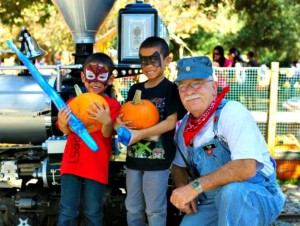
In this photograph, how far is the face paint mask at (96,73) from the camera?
3.80 m

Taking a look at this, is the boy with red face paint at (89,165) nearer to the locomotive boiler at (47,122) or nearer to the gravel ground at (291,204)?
the locomotive boiler at (47,122)

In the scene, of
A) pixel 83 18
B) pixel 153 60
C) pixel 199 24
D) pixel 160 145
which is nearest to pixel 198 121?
pixel 160 145

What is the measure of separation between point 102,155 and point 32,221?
3.68 ft

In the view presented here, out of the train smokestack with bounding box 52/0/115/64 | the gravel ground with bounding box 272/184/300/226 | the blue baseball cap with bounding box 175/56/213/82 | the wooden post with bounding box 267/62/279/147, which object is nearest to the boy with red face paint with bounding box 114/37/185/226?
the blue baseball cap with bounding box 175/56/213/82

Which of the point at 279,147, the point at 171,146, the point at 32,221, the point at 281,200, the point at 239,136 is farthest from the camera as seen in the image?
the point at 279,147

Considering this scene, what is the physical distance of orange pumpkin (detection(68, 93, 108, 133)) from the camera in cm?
363

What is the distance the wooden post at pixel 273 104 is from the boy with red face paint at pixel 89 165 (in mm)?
5391

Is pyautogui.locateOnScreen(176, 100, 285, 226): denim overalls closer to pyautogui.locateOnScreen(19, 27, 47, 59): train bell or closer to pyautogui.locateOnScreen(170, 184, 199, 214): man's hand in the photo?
pyautogui.locateOnScreen(170, 184, 199, 214): man's hand

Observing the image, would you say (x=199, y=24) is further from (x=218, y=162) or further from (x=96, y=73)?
(x=218, y=162)

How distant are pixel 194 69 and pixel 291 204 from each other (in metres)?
4.02

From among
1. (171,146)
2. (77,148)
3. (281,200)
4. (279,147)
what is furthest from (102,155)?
(279,147)

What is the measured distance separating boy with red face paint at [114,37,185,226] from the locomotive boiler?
603mm

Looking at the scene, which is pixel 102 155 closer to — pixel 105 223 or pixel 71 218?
pixel 71 218

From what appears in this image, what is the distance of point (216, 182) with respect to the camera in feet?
10.1
